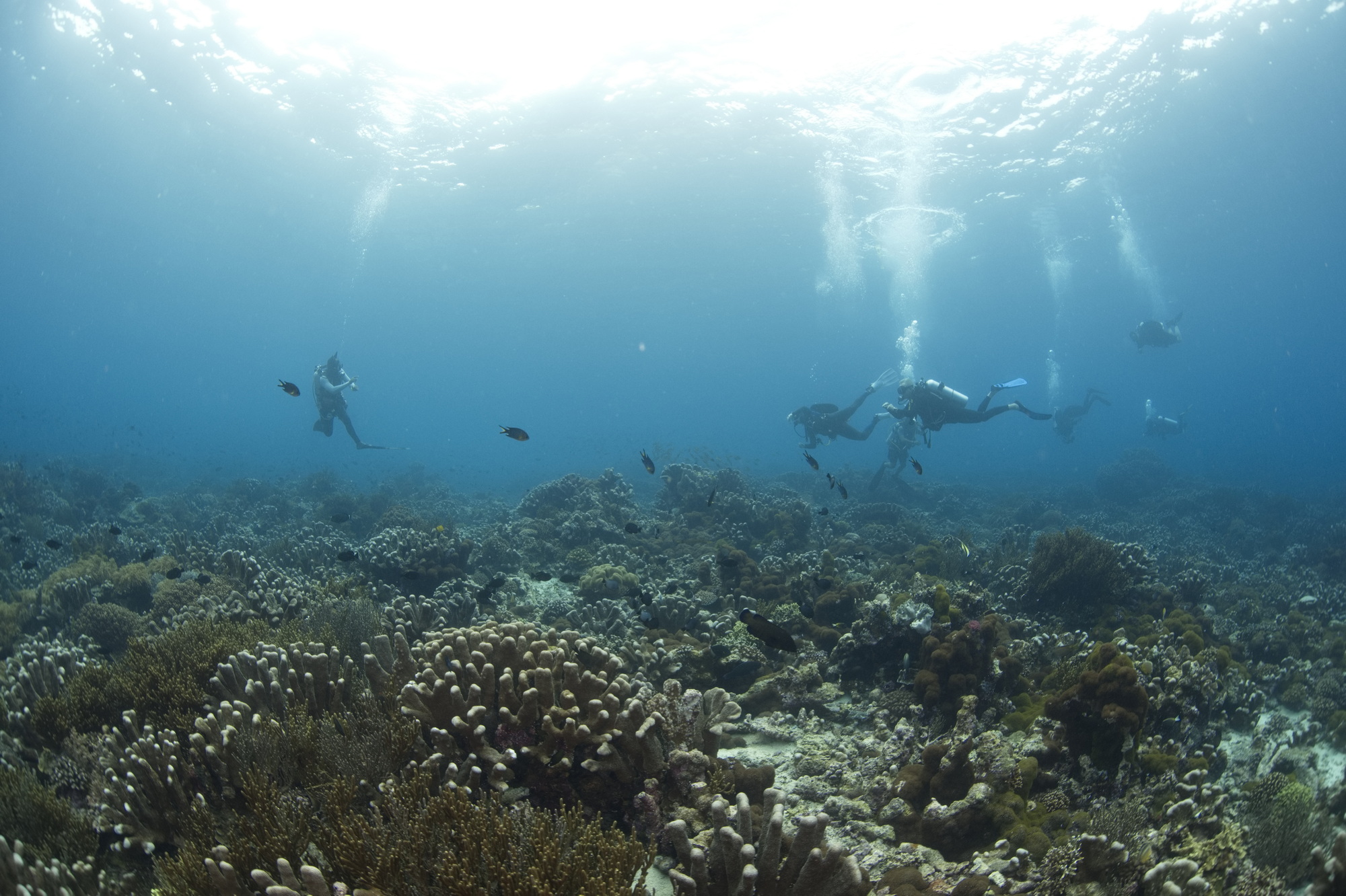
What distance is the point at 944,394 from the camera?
21.3 m

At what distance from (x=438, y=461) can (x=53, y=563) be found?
62.1m

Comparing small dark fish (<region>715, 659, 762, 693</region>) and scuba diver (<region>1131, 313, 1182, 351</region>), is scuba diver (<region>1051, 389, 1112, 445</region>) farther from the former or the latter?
small dark fish (<region>715, 659, 762, 693</region>)

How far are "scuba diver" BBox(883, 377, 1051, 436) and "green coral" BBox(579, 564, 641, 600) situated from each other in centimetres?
1419

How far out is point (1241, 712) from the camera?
271 inches

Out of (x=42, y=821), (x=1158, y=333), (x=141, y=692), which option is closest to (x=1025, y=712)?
(x=42, y=821)

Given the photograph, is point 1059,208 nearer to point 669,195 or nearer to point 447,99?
point 669,195

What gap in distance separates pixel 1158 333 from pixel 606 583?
3824 cm

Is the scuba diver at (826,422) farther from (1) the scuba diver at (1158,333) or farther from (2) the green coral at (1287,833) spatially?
(1) the scuba diver at (1158,333)

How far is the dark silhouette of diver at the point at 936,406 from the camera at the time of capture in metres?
21.2

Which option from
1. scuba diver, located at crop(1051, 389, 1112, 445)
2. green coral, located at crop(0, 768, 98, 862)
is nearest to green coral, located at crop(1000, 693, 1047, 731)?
green coral, located at crop(0, 768, 98, 862)

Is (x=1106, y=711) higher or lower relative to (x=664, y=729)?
higher

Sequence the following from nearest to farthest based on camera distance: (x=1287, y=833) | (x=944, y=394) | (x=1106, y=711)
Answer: (x=1287, y=833)
(x=1106, y=711)
(x=944, y=394)

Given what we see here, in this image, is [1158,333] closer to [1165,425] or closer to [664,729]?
[1165,425]

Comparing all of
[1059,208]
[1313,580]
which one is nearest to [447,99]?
[1313,580]
